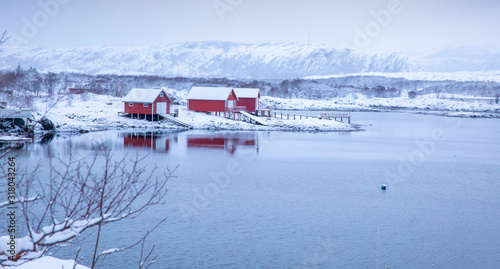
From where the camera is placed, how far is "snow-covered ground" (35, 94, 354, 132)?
164 ft

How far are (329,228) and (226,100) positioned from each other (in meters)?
43.6

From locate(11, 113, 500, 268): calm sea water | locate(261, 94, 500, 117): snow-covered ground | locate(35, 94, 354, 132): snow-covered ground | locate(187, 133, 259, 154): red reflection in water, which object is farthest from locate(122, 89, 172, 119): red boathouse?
locate(261, 94, 500, 117): snow-covered ground

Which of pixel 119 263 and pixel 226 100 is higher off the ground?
pixel 226 100

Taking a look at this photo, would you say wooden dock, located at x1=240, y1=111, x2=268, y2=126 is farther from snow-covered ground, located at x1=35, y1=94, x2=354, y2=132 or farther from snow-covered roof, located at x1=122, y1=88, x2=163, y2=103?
snow-covered roof, located at x1=122, y1=88, x2=163, y2=103

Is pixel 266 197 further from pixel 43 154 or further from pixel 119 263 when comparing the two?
pixel 43 154

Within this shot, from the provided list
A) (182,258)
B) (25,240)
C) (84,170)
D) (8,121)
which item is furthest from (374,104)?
(25,240)

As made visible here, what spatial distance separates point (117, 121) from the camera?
174ft

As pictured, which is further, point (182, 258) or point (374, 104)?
point (374, 104)

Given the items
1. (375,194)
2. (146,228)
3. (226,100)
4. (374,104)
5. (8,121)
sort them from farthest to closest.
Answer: (374,104), (226,100), (8,121), (375,194), (146,228)

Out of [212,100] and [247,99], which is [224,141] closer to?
[212,100]

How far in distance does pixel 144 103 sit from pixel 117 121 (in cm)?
360

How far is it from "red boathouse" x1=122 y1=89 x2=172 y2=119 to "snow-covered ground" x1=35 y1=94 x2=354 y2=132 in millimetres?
1313

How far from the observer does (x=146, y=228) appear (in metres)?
16.4

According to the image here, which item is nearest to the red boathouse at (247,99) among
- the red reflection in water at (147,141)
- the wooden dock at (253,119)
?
the wooden dock at (253,119)
